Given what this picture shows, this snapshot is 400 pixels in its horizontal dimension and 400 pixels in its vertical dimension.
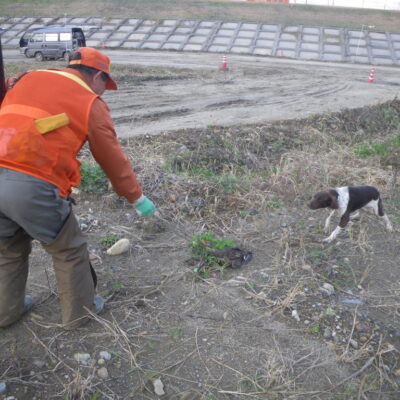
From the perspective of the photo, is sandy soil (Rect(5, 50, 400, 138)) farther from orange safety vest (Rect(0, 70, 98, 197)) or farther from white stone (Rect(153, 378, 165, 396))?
white stone (Rect(153, 378, 165, 396))

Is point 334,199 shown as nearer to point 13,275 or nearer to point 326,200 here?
point 326,200

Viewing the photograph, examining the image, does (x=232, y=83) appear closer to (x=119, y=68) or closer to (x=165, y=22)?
(x=119, y=68)

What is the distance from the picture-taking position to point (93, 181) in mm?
5605

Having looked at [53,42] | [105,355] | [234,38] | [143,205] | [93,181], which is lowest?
[234,38]

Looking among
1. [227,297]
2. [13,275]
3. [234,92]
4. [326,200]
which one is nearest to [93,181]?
[13,275]

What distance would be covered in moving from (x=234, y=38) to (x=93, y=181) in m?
20.6

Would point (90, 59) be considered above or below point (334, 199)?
above

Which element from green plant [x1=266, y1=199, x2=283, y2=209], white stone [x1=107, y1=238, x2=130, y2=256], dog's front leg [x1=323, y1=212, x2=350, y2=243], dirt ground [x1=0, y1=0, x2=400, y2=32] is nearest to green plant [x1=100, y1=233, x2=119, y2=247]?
white stone [x1=107, y1=238, x2=130, y2=256]

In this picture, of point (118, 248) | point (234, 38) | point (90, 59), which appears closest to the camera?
point (90, 59)

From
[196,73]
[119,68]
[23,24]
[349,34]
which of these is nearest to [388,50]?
[349,34]

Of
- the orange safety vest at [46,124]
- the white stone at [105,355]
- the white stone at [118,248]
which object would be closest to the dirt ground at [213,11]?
the white stone at [118,248]

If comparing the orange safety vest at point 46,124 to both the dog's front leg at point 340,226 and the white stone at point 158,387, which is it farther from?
the dog's front leg at point 340,226

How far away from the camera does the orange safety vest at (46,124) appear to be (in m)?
2.62

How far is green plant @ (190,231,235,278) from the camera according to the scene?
3.99 meters
